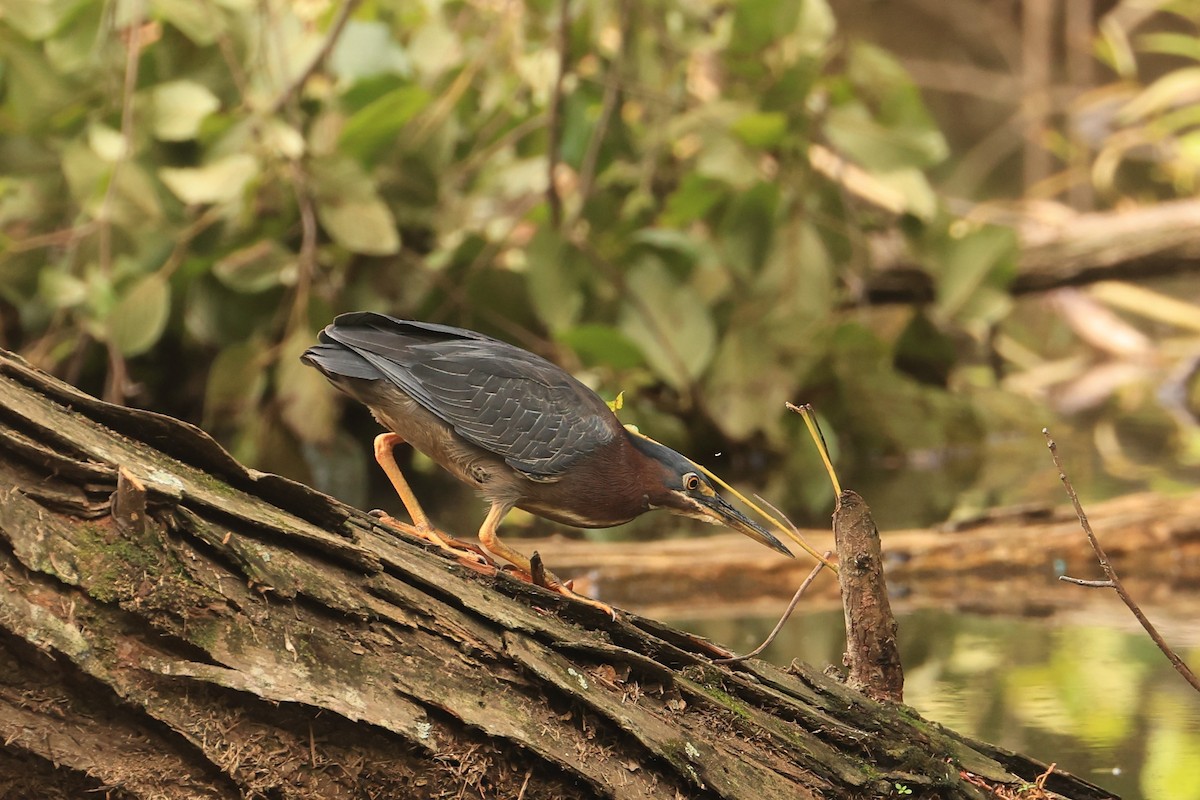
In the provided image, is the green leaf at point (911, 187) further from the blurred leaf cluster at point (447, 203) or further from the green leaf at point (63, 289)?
the green leaf at point (63, 289)

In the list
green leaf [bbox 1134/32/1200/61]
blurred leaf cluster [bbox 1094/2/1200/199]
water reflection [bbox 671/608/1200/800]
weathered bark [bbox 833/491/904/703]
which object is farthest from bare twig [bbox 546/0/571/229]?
green leaf [bbox 1134/32/1200/61]

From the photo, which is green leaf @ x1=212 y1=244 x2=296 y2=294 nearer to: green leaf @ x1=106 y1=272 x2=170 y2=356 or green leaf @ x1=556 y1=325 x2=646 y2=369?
green leaf @ x1=106 y1=272 x2=170 y2=356

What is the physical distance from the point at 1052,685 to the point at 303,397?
208 cm

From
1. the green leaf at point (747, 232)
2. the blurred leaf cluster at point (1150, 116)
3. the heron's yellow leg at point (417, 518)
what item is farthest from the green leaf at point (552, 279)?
the blurred leaf cluster at point (1150, 116)

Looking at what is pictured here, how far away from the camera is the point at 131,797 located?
3.56 ft

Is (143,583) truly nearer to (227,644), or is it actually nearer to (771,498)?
(227,644)

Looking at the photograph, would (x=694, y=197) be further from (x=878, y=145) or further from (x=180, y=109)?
(x=180, y=109)

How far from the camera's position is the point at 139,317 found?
11.3ft

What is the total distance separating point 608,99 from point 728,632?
164 centimetres

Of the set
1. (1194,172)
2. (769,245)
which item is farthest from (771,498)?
(1194,172)

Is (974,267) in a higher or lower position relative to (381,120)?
higher

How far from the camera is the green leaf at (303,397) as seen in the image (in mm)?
3445

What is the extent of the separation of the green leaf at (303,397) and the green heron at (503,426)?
6.28 feet

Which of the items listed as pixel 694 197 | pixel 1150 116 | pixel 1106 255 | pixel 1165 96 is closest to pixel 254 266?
pixel 694 197
